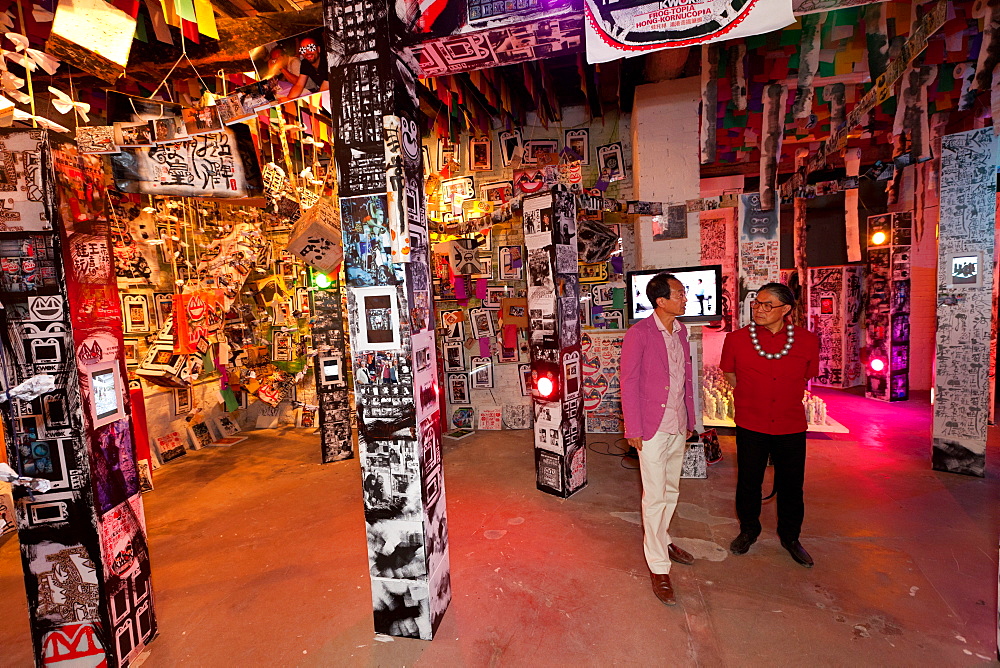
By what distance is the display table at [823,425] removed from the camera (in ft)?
19.2

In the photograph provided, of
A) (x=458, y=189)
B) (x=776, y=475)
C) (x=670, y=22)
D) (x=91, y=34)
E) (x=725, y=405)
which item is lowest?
(x=725, y=405)

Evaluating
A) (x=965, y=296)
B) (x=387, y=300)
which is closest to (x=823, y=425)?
(x=965, y=296)

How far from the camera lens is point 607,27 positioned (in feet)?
7.09

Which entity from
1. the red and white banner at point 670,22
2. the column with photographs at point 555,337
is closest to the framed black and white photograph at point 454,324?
the column with photographs at point 555,337

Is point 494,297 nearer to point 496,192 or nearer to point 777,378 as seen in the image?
point 496,192

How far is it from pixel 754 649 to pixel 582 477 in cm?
218

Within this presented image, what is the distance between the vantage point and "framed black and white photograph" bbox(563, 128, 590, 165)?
627 cm

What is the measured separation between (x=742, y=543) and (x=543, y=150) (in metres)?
5.21

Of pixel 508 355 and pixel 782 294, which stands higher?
pixel 782 294

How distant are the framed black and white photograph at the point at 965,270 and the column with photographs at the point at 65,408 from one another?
6.62m

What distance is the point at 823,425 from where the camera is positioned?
602 cm

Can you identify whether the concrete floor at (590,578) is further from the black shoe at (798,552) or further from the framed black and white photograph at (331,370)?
the framed black and white photograph at (331,370)

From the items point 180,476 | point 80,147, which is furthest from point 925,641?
point 180,476

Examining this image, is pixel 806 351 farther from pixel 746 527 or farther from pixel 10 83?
pixel 10 83
